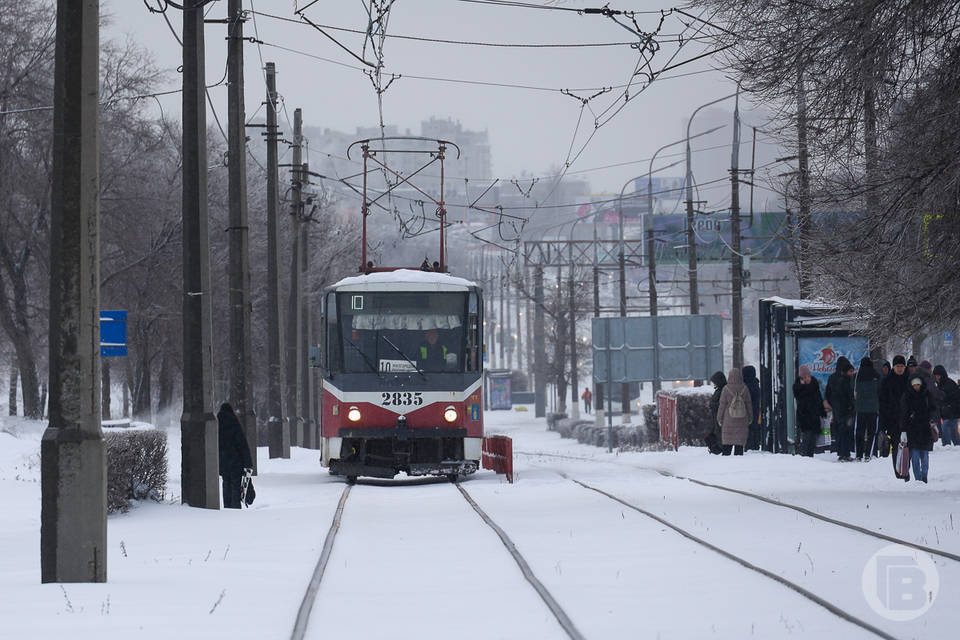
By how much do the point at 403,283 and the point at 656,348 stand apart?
15407mm

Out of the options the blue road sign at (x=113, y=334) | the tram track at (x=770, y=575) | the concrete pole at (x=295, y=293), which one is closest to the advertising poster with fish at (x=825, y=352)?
the tram track at (x=770, y=575)

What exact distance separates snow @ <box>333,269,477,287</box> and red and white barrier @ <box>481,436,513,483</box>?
2578 mm

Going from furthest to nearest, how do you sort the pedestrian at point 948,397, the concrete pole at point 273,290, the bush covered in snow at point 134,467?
the concrete pole at point 273,290 → the pedestrian at point 948,397 → the bush covered in snow at point 134,467

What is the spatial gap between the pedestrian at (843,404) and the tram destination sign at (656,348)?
40.6 feet

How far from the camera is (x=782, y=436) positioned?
85.7 ft

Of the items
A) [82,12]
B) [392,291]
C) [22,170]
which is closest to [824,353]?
[392,291]

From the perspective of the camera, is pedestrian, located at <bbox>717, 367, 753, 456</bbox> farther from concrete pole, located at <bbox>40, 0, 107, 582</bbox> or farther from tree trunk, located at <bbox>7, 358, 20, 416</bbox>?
tree trunk, located at <bbox>7, 358, 20, 416</bbox>

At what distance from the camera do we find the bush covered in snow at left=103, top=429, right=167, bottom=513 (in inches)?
645

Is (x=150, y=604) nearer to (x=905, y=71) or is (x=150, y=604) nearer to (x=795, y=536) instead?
(x=795, y=536)

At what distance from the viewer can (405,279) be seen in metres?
22.6

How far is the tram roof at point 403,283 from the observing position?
2250 centimetres

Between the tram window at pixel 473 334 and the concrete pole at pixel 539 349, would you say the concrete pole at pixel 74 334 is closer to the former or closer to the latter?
the tram window at pixel 473 334

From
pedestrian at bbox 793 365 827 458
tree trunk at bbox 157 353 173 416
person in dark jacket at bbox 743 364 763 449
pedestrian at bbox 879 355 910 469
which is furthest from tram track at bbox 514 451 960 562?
tree trunk at bbox 157 353 173 416

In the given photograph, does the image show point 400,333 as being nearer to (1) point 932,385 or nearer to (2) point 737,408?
(2) point 737,408
